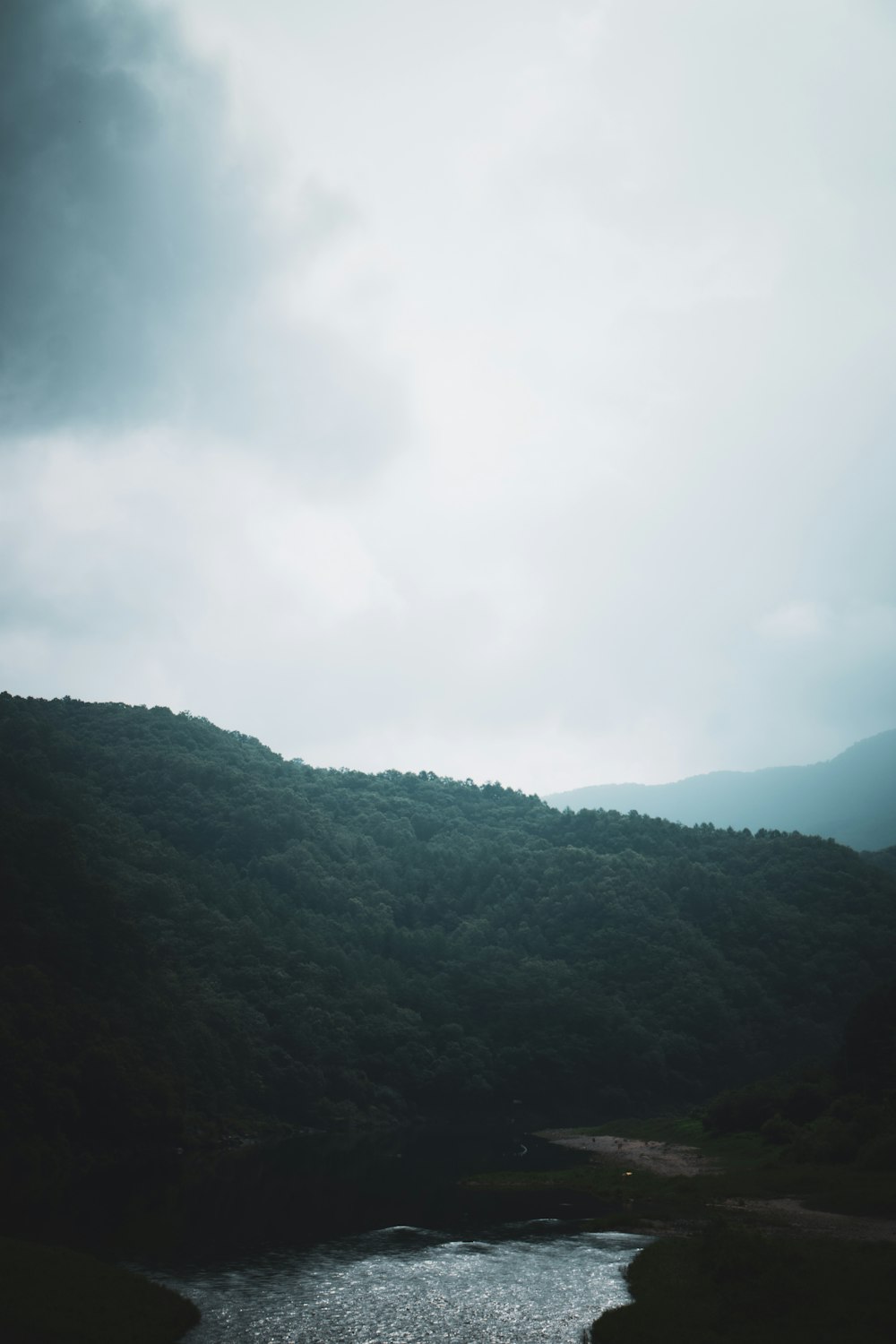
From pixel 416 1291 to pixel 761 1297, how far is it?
1482cm

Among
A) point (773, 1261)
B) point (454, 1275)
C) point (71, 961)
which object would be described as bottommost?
point (454, 1275)

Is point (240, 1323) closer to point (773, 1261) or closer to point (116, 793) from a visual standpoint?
point (773, 1261)

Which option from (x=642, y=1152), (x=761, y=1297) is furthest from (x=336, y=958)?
(x=761, y=1297)

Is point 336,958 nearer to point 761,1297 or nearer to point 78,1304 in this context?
point 78,1304

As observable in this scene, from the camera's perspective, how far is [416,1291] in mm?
36906

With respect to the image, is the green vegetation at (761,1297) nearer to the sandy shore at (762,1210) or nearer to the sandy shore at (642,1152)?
the sandy shore at (762,1210)

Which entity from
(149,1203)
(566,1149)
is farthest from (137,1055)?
(566,1149)

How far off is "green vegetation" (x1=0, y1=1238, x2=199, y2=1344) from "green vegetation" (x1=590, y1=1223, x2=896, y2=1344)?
53.5ft

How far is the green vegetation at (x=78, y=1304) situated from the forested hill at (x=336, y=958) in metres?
32.0

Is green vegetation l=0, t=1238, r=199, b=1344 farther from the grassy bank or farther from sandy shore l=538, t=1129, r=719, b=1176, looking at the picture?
sandy shore l=538, t=1129, r=719, b=1176

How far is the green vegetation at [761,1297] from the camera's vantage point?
2845 centimetres

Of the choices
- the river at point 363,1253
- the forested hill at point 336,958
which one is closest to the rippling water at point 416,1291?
the river at point 363,1253

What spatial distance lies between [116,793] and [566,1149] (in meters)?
109

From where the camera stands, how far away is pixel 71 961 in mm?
97125
